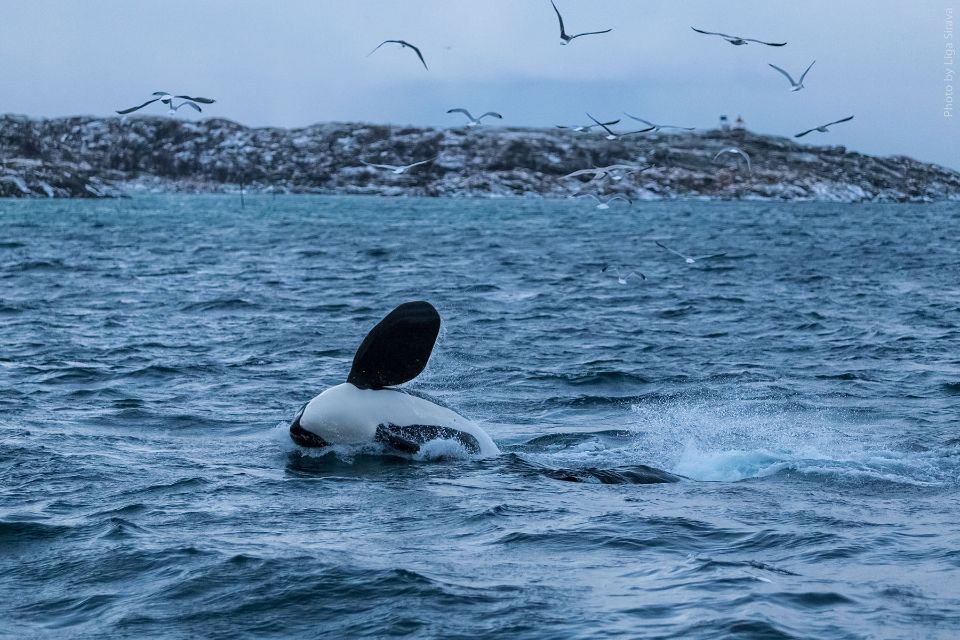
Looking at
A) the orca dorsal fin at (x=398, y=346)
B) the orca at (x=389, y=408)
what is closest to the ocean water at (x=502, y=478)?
the orca at (x=389, y=408)

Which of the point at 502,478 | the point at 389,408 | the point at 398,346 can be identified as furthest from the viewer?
the point at 389,408

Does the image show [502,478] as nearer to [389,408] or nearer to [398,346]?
[389,408]

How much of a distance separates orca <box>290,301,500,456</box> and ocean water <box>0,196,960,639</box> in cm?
24

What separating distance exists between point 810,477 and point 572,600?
4.68 meters

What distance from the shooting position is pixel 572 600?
802cm

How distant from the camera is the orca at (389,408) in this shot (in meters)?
12.2

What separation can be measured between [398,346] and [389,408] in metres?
0.76

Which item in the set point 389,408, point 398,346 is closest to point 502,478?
point 389,408

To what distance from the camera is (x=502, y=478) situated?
11.7m

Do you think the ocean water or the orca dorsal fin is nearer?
the ocean water

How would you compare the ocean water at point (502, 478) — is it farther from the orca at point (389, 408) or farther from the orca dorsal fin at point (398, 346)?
the orca dorsal fin at point (398, 346)

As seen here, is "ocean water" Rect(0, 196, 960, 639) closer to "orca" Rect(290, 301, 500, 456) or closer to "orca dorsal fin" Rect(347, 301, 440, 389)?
"orca" Rect(290, 301, 500, 456)

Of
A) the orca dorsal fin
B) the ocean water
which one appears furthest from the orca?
the ocean water

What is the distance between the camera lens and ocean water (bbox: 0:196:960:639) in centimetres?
796
